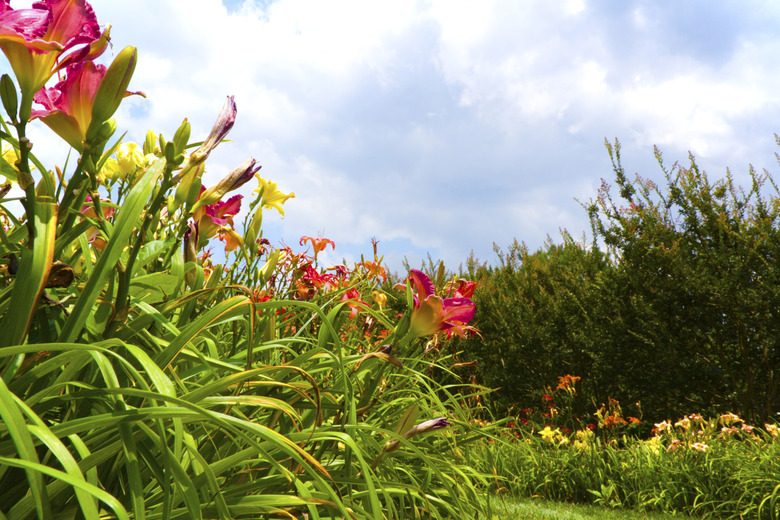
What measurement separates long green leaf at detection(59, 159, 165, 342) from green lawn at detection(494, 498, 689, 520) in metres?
2.77

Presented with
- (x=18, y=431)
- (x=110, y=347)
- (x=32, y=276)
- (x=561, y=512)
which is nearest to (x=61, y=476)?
(x=18, y=431)

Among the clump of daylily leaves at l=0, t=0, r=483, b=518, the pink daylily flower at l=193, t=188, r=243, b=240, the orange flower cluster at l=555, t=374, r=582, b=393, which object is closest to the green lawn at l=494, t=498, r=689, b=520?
the orange flower cluster at l=555, t=374, r=582, b=393

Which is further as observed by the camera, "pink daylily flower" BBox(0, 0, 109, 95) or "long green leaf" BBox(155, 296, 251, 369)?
"long green leaf" BBox(155, 296, 251, 369)

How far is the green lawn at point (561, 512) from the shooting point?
124 inches

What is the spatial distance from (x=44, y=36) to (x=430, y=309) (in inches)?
31.9

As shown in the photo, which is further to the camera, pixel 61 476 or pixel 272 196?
pixel 272 196

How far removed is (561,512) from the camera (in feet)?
11.1

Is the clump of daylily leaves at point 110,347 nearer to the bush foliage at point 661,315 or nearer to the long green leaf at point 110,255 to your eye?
the long green leaf at point 110,255

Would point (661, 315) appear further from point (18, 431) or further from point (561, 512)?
point (18, 431)

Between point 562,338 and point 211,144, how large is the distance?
6077mm

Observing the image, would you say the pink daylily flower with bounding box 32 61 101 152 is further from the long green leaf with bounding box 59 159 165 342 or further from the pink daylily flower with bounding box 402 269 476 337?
the pink daylily flower with bounding box 402 269 476 337

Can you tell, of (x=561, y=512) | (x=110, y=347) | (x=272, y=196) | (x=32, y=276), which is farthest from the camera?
(x=561, y=512)

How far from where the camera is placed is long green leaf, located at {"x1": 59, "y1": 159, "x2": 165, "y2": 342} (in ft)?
2.42

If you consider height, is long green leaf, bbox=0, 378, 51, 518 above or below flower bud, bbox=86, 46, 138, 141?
below
